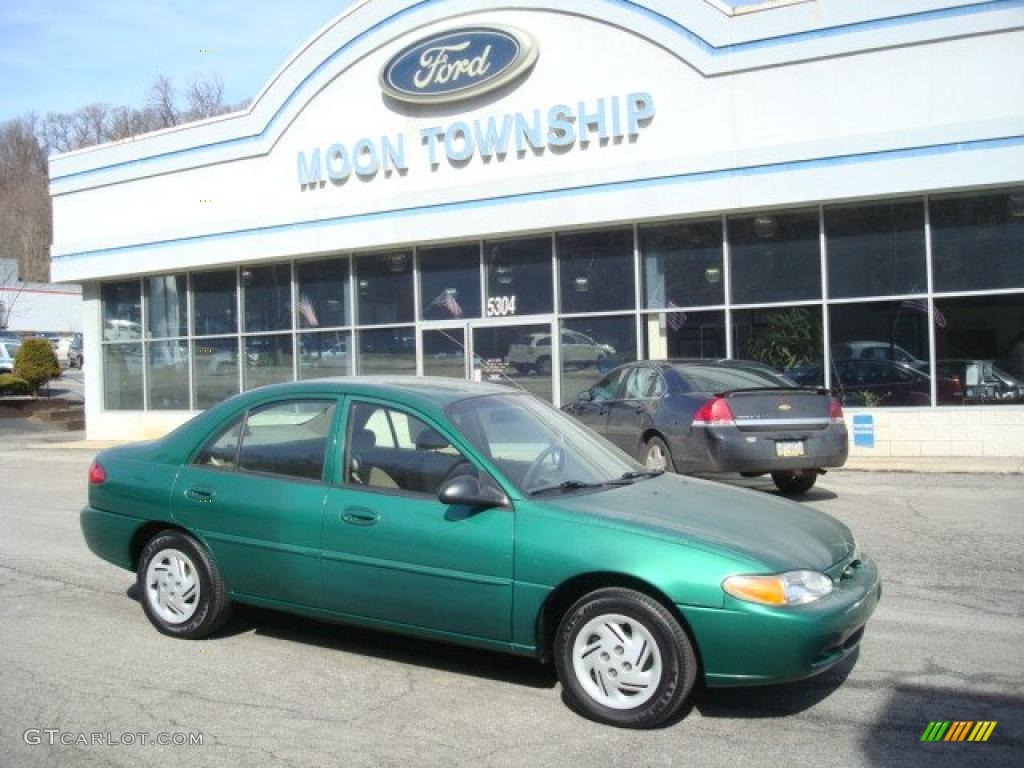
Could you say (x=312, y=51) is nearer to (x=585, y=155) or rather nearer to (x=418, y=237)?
(x=418, y=237)

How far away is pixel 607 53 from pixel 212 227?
9.01 meters

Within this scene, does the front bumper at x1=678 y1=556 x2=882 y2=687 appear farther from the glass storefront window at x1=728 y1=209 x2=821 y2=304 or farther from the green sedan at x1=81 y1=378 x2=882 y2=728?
the glass storefront window at x1=728 y1=209 x2=821 y2=304

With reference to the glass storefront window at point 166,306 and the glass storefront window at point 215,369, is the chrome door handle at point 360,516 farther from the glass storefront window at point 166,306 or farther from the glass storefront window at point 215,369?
the glass storefront window at point 166,306

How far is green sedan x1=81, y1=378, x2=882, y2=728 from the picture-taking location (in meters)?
4.53

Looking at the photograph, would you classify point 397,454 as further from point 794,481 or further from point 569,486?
point 794,481

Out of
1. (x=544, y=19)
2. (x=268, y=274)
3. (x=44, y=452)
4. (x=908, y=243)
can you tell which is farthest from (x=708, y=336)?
(x=44, y=452)

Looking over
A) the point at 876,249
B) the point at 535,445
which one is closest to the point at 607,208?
the point at 876,249

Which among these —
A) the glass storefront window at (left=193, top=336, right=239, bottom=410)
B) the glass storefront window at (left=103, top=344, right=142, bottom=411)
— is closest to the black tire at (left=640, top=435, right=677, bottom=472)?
the glass storefront window at (left=193, top=336, right=239, bottom=410)

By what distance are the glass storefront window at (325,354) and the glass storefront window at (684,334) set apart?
20.2ft

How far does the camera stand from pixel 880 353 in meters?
14.8

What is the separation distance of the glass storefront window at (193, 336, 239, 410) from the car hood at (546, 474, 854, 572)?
16816 mm

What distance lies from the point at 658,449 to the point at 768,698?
612 centimetres

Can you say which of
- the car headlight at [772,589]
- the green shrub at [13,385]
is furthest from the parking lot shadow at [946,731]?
the green shrub at [13,385]

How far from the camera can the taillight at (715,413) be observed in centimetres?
1025
